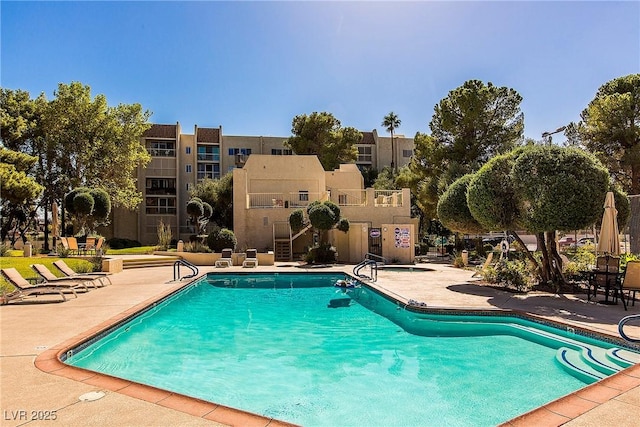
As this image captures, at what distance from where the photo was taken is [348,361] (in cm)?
691

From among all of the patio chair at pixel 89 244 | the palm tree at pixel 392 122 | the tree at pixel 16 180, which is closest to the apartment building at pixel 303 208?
the patio chair at pixel 89 244

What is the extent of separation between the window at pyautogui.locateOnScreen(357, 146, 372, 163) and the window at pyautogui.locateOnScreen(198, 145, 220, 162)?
1697cm

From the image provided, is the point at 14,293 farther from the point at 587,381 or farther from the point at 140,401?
the point at 587,381

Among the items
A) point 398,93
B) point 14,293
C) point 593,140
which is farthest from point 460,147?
point 14,293

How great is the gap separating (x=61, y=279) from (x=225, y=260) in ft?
27.7

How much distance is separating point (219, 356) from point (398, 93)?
15.4 m

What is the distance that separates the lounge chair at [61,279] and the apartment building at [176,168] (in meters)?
27.8

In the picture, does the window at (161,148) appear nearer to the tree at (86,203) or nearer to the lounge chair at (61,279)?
the tree at (86,203)

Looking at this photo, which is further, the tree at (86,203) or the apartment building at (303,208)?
the apartment building at (303,208)

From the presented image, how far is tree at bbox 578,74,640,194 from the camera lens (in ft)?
70.2

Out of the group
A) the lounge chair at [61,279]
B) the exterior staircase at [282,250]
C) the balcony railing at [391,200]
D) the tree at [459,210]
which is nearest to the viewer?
the lounge chair at [61,279]

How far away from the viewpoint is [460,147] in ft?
86.4

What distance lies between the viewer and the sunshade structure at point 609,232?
9430mm

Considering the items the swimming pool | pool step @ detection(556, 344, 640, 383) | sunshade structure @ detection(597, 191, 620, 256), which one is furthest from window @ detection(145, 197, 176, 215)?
pool step @ detection(556, 344, 640, 383)
